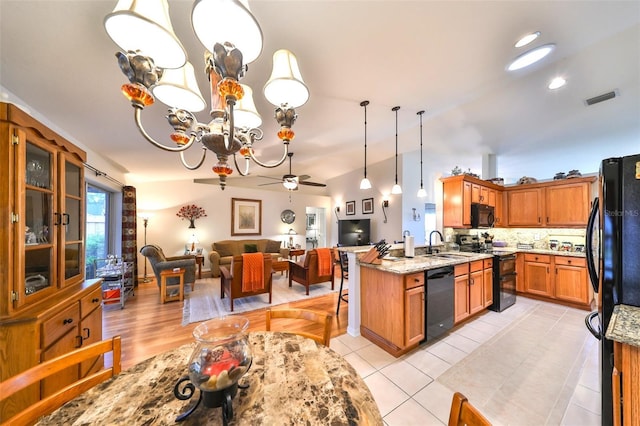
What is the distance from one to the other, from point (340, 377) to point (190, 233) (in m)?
6.19

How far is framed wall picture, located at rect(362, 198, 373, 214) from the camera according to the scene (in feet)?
20.2

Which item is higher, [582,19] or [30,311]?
[582,19]

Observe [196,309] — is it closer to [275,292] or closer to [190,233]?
[275,292]

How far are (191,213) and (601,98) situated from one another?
783 cm

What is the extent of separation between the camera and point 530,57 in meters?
1.98

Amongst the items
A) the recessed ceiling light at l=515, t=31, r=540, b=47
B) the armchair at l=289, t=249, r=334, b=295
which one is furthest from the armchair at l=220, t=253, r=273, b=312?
the recessed ceiling light at l=515, t=31, r=540, b=47

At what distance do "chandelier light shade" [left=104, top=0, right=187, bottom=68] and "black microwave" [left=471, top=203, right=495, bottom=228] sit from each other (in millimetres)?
4600

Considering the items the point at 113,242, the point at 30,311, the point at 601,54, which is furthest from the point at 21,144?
the point at 601,54

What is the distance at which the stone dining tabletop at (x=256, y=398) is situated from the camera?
26.5 inches

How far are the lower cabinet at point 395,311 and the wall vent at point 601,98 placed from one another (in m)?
3.12

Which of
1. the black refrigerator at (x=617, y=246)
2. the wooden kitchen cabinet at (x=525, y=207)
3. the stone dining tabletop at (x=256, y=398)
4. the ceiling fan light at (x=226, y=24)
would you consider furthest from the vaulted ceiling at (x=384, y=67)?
the stone dining tabletop at (x=256, y=398)

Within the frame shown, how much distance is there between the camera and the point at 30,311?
1188 mm

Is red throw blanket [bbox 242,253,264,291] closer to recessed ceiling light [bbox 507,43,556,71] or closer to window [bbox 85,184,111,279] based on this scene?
window [bbox 85,184,111,279]

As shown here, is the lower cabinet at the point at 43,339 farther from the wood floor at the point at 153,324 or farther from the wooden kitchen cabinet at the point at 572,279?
the wooden kitchen cabinet at the point at 572,279
